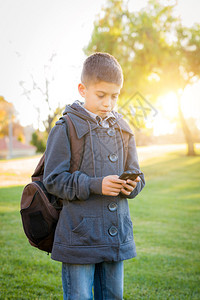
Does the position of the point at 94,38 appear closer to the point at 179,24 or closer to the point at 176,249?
the point at 179,24

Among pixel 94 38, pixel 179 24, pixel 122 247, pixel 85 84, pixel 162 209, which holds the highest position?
pixel 179 24

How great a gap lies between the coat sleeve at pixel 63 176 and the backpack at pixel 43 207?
47 mm

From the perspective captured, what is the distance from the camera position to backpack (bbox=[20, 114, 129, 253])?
1737mm

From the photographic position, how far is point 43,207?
179 cm

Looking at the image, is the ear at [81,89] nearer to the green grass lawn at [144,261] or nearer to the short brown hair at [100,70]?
the short brown hair at [100,70]

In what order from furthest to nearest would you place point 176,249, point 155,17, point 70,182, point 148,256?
1. point 155,17
2. point 176,249
3. point 148,256
4. point 70,182

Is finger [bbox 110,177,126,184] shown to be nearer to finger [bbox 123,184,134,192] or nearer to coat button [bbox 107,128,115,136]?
finger [bbox 123,184,134,192]

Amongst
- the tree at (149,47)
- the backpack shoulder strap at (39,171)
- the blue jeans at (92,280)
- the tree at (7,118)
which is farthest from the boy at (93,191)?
the tree at (7,118)

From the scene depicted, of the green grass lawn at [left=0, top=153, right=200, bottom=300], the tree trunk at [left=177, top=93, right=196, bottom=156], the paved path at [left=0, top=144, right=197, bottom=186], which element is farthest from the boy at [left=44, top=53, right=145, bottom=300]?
the tree trunk at [left=177, top=93, right=196, bottom=156]

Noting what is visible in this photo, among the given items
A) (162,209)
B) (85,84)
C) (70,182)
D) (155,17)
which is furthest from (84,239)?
(155,17)

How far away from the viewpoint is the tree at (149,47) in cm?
1680

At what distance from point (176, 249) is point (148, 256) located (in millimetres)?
581

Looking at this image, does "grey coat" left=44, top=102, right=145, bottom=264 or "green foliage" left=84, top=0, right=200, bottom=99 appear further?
"green foliage" left=84, top=0, right=200, bottom=99

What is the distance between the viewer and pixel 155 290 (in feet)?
10.6
